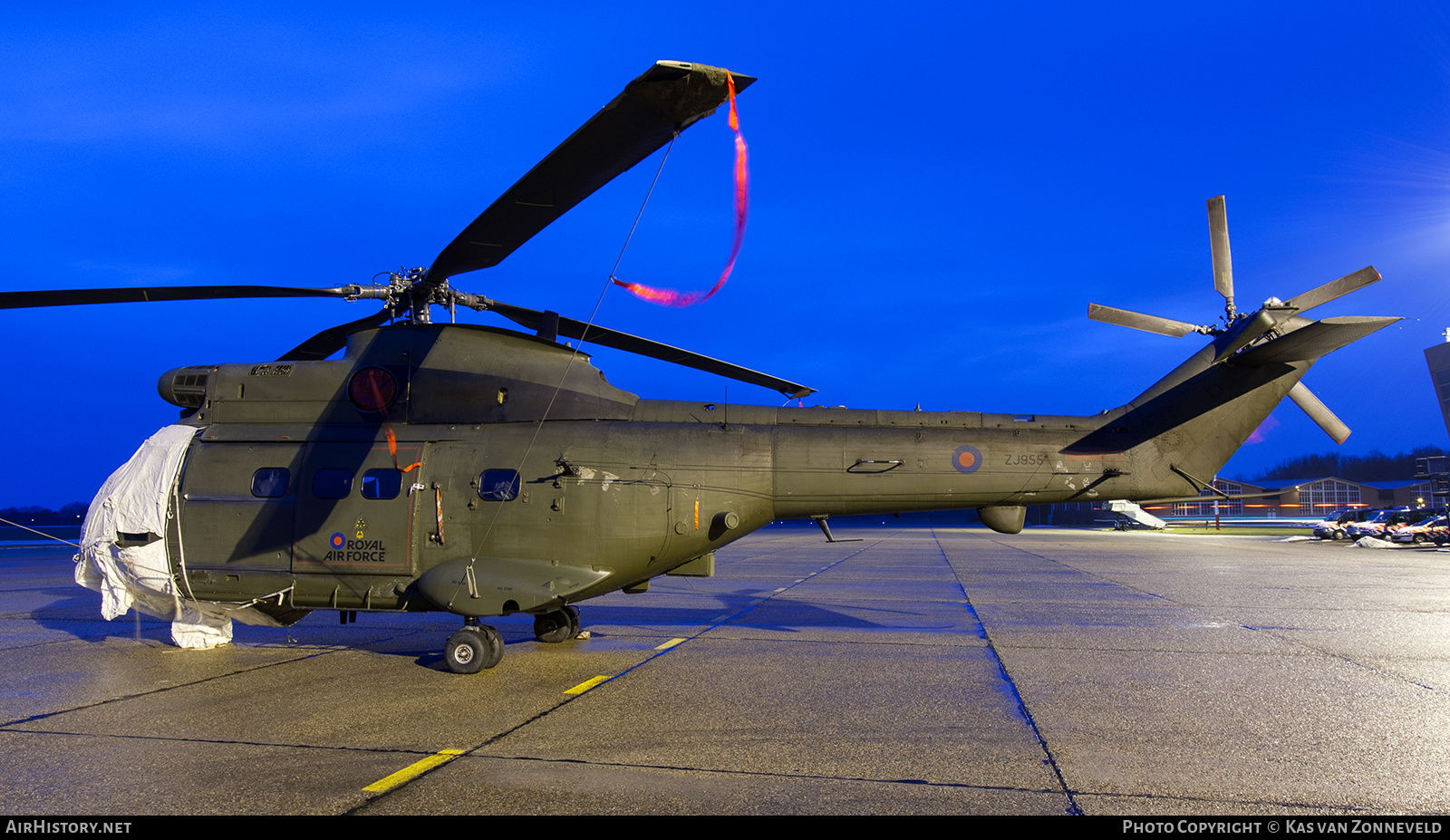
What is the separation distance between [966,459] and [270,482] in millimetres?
8183

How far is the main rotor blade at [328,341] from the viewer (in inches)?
383

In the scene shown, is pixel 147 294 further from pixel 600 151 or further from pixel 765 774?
pixel 765 774

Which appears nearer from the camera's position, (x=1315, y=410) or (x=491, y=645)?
(x=491, y=645)

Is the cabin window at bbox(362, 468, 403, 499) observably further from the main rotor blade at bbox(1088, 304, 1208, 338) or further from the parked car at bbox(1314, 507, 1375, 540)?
the parked car at bbox(1314, 507, 1375, 540)

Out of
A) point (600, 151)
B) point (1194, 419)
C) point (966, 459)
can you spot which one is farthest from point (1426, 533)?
point (600, 151)

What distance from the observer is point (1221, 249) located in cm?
966

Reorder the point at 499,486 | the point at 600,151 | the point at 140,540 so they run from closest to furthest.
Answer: the point at 600,151 < the point at 499,486 < the point at 140,540

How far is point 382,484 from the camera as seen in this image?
9.19 m

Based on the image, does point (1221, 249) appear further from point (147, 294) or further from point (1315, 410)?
point (147, 294)

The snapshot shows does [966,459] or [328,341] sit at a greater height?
[328,341]

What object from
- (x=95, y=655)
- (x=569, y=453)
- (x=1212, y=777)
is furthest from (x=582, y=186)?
(x=95, y=655)

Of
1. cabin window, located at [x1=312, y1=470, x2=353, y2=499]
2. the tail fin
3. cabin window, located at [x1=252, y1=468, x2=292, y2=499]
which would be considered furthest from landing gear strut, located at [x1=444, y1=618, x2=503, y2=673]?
the tail fin

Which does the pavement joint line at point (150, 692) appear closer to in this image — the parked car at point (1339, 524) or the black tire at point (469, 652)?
the black tire at point (469, 652)

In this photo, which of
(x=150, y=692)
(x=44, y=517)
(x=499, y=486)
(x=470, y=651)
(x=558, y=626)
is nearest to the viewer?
(x=150, y=692)
